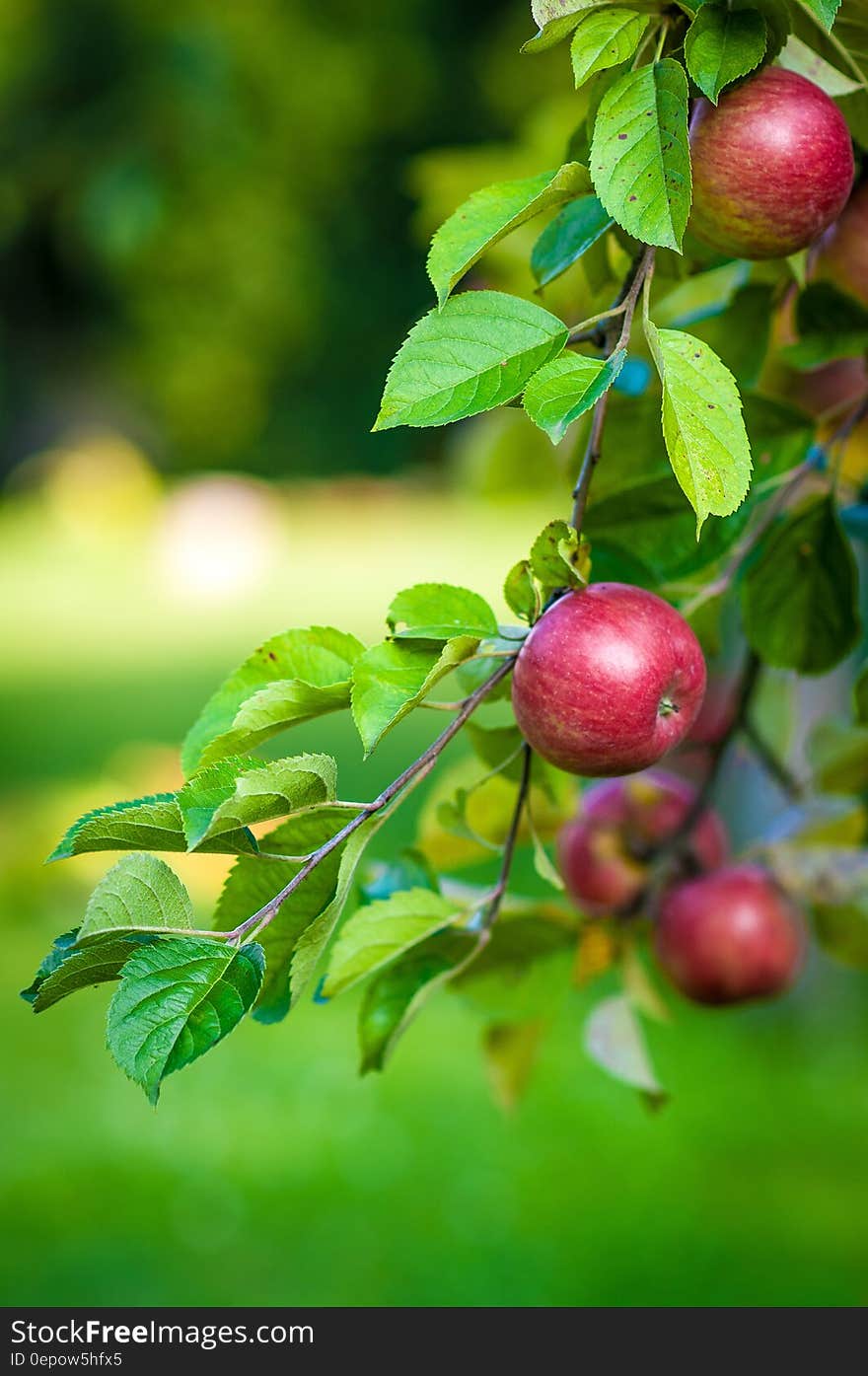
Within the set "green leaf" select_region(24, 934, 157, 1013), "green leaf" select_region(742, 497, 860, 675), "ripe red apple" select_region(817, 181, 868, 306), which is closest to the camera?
"green leaf" select_region(24, 934, 157, 1013)

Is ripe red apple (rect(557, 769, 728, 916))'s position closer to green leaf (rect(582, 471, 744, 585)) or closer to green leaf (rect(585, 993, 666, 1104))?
green leaf (rect(585, 993, 666, 1104))

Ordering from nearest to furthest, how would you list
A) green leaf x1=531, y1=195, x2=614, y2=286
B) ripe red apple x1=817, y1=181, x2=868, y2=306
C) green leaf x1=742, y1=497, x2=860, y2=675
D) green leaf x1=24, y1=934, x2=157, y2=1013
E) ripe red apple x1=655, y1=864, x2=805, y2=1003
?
1. green leaf x1=24, y1=934, x2=157, y2=1013
2. green leaf x1=531, y1=195, x2=614, y2=286
3. ripe red apple x1=817, y1=181, x2=868, y2=306
4. green leaf x1=742, y1=497, x2=860, y2=675
5. ripe red apple x1=655, y1=864, x2=805, y2=1003

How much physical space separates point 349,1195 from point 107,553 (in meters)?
8.06

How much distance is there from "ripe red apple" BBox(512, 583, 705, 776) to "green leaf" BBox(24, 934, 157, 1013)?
0.18 metres

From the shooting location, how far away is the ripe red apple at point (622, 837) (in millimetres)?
1017

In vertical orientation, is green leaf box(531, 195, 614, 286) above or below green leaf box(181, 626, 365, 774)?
above

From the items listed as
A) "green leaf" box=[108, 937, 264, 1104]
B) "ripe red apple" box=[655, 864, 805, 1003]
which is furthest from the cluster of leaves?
"ripe red apple" box=[655, 864, 805, 1003]

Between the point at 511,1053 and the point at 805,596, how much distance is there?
1.33ft

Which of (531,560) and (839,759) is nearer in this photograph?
(531,560)

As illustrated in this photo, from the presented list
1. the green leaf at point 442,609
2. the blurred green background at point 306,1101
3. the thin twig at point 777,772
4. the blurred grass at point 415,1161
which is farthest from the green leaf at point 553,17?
the blurred grass at point 415,1161

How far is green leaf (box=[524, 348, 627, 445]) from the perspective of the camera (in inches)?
20.6

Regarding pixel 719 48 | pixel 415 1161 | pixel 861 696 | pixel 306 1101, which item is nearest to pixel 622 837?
pixel 861 696

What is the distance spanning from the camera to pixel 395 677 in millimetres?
583

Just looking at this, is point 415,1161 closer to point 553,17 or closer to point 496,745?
point 496,745
